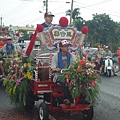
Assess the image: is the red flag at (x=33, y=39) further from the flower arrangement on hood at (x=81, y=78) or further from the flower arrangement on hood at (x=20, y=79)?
the flower arrangement on hood at (x=81, y=78)

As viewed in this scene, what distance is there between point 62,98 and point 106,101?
310 centimetres

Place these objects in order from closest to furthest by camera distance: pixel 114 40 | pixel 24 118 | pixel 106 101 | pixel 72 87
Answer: pixel 72 87
pixel 24 118
pixel 106 101
pixel 114 40

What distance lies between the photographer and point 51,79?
21.1 ft

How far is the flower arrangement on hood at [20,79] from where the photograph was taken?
21.9 feet

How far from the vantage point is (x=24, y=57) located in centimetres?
704

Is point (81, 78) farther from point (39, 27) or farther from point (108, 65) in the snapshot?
point (108, 65)

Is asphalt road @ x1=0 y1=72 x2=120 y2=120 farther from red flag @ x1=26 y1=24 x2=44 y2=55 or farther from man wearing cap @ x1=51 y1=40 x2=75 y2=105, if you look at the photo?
red flag @ x1=26 y1=24 x2=44 y2=55

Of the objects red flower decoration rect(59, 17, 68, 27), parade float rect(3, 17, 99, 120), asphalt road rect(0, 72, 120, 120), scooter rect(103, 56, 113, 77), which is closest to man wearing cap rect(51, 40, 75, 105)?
parade float rect(3, 17, 99, 120)

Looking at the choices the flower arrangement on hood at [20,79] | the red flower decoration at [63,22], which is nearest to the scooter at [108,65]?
the flower arrangement on hood at [20,79]

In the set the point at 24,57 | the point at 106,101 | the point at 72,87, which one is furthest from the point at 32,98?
the point at 106,101

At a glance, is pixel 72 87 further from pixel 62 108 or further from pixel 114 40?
pixel 114 40

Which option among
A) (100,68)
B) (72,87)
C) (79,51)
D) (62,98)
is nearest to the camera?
(72,87)

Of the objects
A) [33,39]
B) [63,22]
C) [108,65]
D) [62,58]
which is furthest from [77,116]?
[108,65]

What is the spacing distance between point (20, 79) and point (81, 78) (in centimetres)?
171
